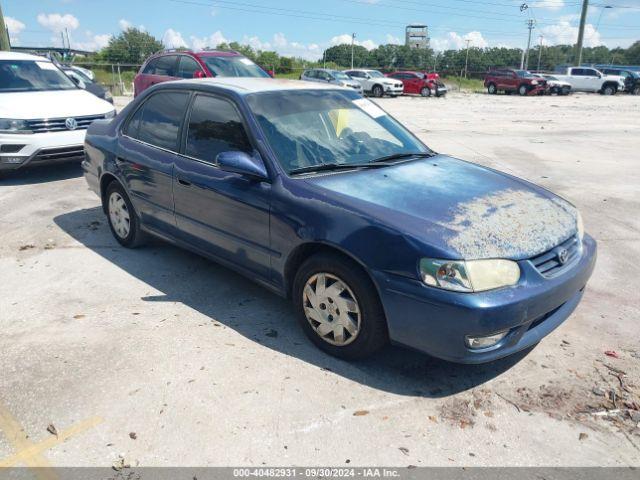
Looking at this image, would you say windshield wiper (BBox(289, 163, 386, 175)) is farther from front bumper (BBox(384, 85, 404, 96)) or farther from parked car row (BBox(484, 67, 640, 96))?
parked car row (BBox(484, 67, 640, 96))

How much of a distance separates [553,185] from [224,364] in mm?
6504

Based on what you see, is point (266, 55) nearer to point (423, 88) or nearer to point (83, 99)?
point (423, 88)

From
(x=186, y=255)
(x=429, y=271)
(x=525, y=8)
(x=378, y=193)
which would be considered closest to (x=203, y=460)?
(x=429, y=271)

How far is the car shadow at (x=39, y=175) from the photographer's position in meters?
8.17

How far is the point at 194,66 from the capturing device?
12.1 metres

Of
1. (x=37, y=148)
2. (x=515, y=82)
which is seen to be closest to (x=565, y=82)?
(x=515, y=82)

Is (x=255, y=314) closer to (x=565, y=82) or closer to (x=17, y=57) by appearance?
(x=17, y=57)

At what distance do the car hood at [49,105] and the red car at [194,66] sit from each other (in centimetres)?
351

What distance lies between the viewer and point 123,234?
5.34 m

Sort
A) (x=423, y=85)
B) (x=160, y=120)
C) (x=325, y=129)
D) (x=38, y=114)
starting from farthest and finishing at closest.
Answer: (x=423, y=85)
(x=38, y=114)
(x=160, y=120)
(x=325, y=129)

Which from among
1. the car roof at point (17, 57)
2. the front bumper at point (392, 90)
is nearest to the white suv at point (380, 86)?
the front bumper at point (392, 90)

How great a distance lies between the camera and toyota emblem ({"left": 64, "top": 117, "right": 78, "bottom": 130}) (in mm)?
7927

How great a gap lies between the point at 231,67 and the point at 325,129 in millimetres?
9211

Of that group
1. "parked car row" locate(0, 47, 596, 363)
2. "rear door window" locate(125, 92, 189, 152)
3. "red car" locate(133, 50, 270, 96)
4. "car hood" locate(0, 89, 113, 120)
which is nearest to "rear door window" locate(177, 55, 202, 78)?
"red car" locate(133, 50, 270, 96)
